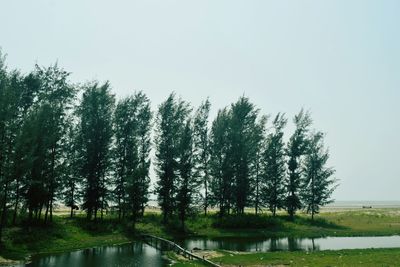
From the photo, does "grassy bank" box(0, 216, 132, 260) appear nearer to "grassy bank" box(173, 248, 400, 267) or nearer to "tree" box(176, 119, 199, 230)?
"tree" box(176, 119, 199, 230)

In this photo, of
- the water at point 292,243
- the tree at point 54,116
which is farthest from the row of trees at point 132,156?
the water at point 292,243

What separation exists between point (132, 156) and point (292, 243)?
3172 centimetres

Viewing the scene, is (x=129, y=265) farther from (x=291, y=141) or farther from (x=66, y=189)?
(x=291, y=141)

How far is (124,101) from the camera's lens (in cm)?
7406

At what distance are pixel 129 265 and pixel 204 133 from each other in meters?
48.9

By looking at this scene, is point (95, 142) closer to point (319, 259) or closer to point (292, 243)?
point (292, 243)

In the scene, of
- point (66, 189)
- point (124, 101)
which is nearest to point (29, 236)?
point (66, 189)

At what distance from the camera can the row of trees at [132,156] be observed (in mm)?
51947

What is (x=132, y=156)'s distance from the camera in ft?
235

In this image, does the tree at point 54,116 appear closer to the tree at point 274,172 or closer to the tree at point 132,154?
the tree at point 132,154

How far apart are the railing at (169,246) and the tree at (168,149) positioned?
1126cm

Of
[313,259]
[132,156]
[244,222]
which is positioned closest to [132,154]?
[132,156]

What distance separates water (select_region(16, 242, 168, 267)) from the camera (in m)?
36.5

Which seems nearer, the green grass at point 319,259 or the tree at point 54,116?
the green grass at point 319,259
